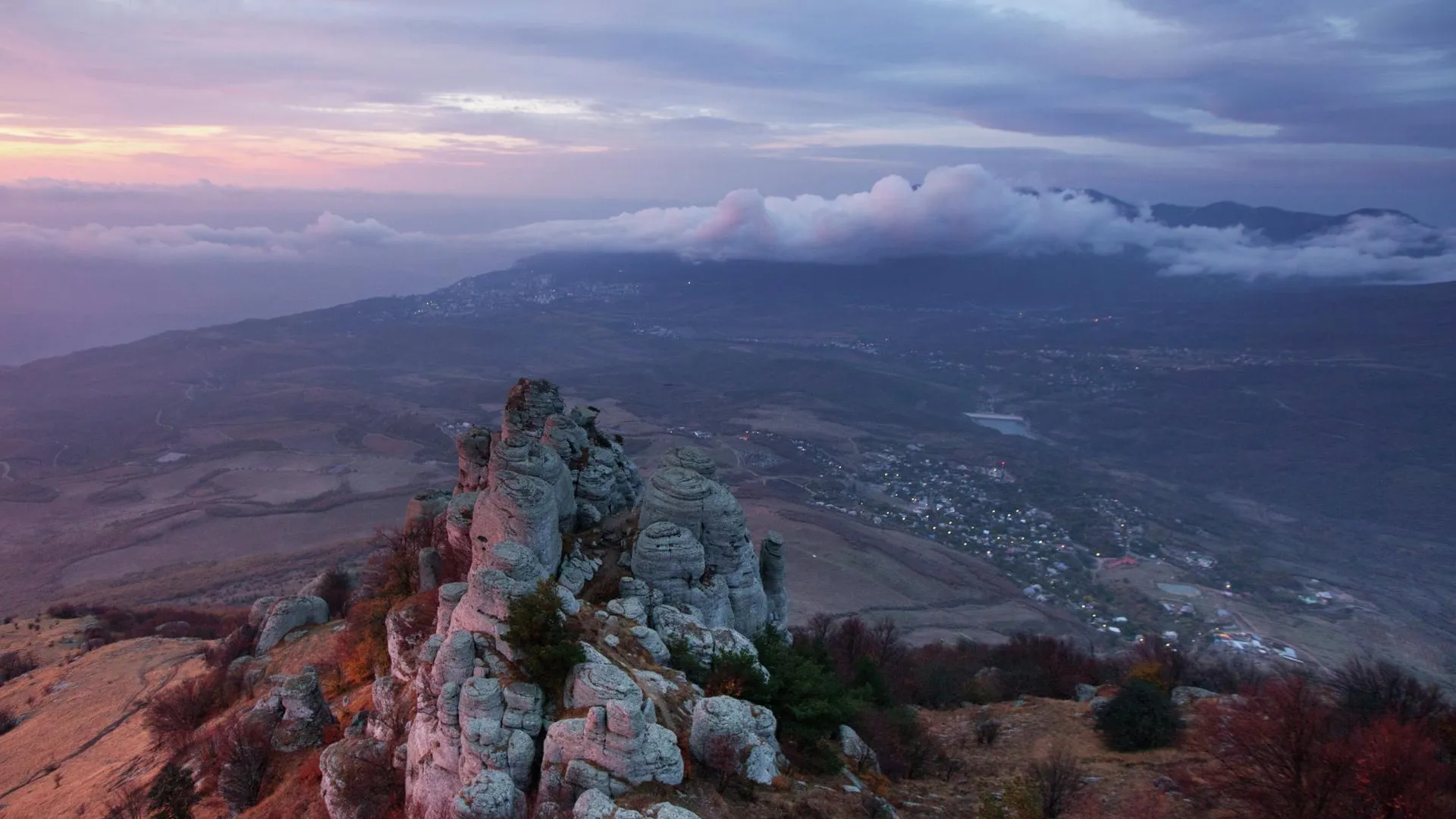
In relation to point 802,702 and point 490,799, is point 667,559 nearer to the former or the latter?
point 802,702

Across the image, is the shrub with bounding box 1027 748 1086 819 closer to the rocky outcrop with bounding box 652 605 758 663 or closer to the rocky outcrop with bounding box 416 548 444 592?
the rocky outcrop with bounding box 652 605 758 663

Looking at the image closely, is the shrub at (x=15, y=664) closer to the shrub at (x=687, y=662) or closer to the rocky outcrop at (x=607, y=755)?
the shrub at (x=687, y=662)

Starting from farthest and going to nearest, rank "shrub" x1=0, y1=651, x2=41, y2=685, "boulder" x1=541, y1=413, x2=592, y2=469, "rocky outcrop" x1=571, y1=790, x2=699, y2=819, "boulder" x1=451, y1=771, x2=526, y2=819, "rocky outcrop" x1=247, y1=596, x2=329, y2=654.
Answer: "shrub" x1=0, y1=651, x2=41, y2=685, "rocky outcrop" x1=247, y1=596, x2=329, y2=654, "boulder" x1=541, y1=413, x2=592, y2=469, "boulder" x1=451, y1=771, x2=526, y2=819, "rocky outcrop" x1=571, y1=790, x2=699, y2=819

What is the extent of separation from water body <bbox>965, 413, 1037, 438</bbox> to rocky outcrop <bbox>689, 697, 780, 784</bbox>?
134 meters

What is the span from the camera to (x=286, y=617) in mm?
29453

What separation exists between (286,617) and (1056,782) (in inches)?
1100

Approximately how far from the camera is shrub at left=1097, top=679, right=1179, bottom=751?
2064 cm

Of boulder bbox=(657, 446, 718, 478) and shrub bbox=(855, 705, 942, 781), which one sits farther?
boulder bbox=(657, 446, 718, 478)

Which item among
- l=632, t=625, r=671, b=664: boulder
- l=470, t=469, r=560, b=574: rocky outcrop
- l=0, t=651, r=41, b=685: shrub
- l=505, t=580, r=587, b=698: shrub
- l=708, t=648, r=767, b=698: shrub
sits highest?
l=470, t=469, r=560, b=574: rocky outcrop

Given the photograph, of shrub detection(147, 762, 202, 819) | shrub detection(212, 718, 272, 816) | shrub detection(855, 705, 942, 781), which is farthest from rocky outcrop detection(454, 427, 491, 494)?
shrub detection(855, 705, 942, 781)

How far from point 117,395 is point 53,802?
159 meters

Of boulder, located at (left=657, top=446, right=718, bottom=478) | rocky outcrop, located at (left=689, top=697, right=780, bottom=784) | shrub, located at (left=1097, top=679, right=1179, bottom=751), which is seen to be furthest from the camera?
boulder, located at (left=657, top=446, right=718, bottom=478)

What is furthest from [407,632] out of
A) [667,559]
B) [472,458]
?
[472,458]

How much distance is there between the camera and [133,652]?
33750 mm
